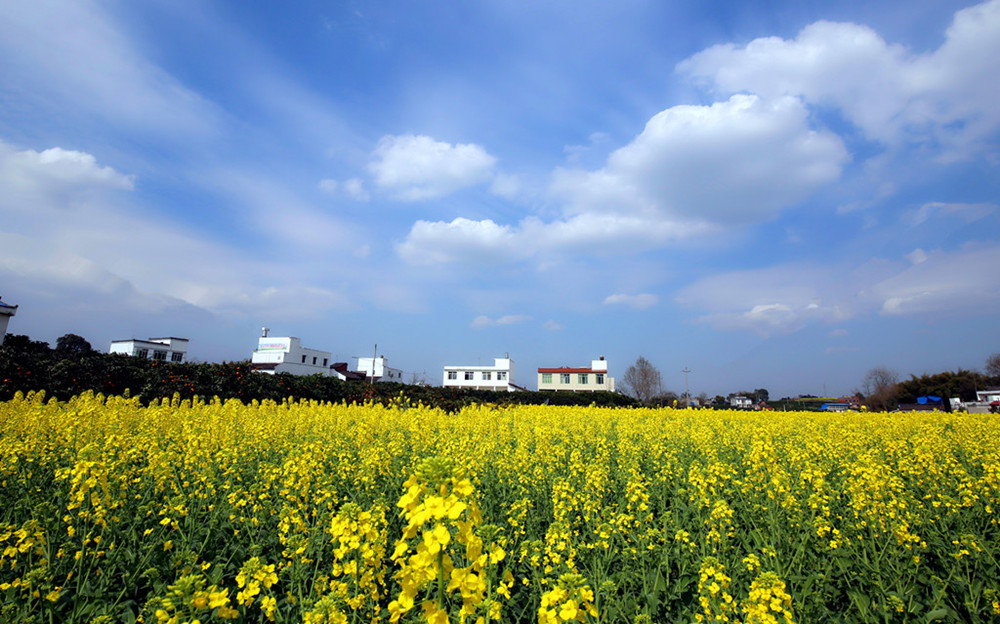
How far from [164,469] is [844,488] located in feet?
26.8

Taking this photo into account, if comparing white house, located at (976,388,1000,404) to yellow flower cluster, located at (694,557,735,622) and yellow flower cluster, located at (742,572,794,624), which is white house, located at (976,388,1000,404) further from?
yellow flower cluster, located at (742,572,794,624)

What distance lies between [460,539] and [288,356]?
7436cm

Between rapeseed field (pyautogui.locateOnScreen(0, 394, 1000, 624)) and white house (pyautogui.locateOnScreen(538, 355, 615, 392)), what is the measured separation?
64.9 meters

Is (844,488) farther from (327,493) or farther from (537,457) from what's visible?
(327,493)

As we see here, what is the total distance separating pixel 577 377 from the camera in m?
71.9

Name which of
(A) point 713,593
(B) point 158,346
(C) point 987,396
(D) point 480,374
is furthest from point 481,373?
(A) point 713,593

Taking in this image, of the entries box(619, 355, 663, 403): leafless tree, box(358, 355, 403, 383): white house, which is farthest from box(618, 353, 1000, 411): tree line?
box(358, 355, 403, 383): white house

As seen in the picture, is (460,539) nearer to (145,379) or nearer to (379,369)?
(145,379)

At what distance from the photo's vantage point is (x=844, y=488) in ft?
18.6

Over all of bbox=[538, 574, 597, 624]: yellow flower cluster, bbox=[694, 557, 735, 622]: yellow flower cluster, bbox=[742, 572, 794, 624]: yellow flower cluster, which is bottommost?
bbox=[694, 557, 735, 622]: yellow flower cluster

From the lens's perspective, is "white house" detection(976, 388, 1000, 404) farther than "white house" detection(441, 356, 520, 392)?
No

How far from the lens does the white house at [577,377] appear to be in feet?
234

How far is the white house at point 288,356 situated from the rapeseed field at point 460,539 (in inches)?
2503

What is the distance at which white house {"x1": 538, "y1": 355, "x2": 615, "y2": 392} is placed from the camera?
7144cm
